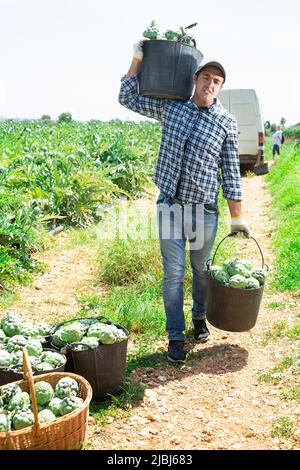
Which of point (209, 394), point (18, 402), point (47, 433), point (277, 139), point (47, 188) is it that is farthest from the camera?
point (277, 139)

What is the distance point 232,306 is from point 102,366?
1226 millimetres

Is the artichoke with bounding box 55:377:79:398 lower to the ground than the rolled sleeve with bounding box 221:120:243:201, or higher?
lower

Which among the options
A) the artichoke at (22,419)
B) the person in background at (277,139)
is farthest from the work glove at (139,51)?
the person in background at (277,139)

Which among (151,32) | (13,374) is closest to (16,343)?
(13,374)

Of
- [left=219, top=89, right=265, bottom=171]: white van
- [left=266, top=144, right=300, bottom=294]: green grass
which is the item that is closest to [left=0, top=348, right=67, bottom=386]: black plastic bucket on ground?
[left=266, top=144, right=300, bottom=294]: green grass

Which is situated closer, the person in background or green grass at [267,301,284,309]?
green grass at [267,301,284,309]

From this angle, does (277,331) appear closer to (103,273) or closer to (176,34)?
(103,273)

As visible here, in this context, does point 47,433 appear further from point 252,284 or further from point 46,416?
point 252,284

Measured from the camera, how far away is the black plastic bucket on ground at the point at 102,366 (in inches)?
139

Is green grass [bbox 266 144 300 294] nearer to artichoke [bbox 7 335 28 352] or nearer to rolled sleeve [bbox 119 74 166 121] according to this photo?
rolled sleeve [bbox 119 74 166 121]

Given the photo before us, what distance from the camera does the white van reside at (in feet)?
48.4

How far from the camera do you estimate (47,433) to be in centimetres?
275

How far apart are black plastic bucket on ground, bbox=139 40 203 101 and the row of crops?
6.93 ft

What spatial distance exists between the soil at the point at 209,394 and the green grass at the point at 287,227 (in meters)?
0.31
